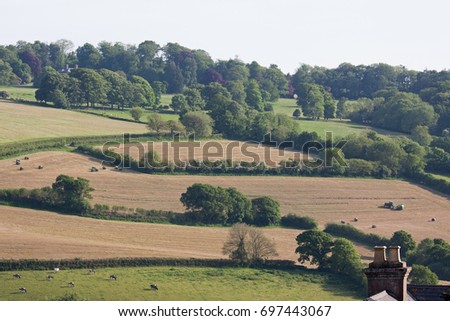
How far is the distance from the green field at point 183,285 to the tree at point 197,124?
7111 centimetres

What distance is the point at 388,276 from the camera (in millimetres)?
35219

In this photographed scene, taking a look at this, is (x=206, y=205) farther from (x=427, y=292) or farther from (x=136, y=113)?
(x=427, y=292)

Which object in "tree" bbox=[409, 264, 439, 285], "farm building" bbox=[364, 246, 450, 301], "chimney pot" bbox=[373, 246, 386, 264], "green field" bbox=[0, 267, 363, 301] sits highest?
"chimney pot" bbox=[373, 246, 386, 264]

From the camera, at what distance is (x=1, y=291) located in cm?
9619

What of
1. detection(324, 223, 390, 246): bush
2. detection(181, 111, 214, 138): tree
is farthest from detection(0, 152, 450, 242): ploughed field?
detection(181, 111, 214, 138): tree

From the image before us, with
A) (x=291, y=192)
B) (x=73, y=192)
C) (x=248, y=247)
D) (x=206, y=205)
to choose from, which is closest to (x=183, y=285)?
(x=248, y=247)

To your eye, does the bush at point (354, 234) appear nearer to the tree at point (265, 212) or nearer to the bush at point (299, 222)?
the bush at point (299, 222)

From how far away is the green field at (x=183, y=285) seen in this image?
97.6 metres

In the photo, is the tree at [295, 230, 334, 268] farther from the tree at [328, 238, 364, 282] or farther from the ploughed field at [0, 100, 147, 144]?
the ploughed field at [0, 100, 147, 144]

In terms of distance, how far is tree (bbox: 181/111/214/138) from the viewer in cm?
18238

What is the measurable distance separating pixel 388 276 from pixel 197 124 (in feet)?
491

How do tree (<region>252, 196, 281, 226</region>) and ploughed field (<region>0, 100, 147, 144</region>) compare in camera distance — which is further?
ploughed field (<region>0, 100, 147, 144</region>)

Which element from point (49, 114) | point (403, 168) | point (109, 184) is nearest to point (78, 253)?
point (109, 184)

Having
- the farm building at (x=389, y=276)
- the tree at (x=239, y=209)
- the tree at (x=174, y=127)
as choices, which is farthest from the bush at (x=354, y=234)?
the farm building at (x=389, y=276)
